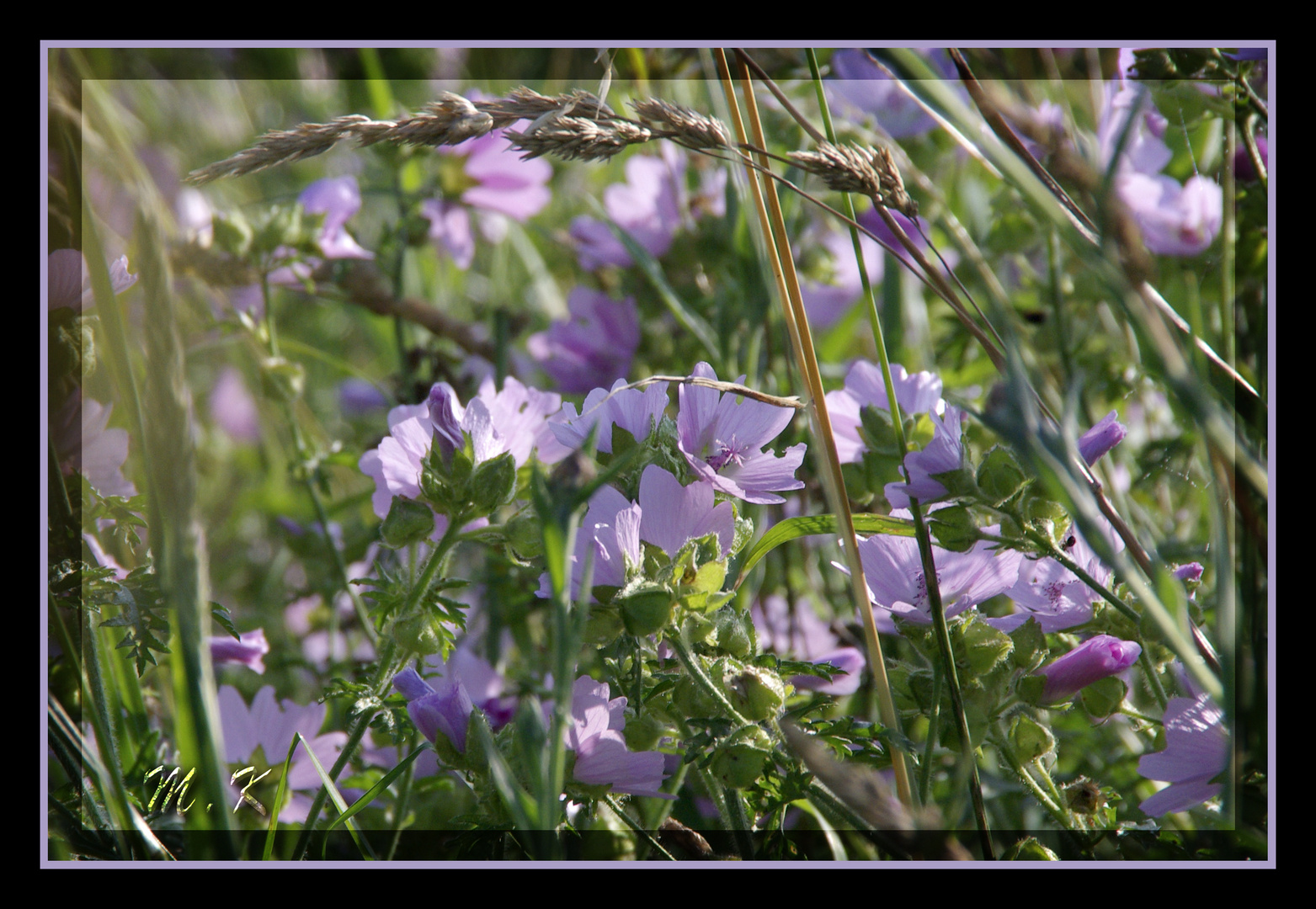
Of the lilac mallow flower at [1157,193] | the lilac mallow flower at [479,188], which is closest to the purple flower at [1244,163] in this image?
the lilac mallow flower at [1157,193]

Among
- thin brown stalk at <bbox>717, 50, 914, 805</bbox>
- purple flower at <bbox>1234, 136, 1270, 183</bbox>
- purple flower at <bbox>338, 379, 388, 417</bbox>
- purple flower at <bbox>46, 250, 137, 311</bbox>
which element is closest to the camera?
thin brown stalk at <bbox>717, 50, 914, 805</bbox>

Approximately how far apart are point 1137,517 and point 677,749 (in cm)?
61

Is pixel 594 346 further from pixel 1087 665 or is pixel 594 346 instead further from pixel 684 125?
pixel 1087 665

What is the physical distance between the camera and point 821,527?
795 millimetres

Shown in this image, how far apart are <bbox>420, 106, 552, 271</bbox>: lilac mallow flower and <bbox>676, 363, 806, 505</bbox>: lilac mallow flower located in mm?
821

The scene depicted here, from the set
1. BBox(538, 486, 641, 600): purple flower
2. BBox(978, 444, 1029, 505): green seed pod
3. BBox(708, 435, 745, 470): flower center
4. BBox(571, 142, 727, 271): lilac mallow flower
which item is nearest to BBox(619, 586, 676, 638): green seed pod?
BBox(538, 486, 641, 600): purple flower

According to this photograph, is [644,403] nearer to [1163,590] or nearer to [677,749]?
[677,749]

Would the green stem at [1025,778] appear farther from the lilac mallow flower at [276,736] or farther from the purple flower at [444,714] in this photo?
the lilac mallow flower at [276,736]

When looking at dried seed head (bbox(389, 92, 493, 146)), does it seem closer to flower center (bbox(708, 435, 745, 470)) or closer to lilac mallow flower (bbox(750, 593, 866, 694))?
flower center (bbox(708, 435, 745, 470))

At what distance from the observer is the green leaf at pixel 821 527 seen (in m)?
0.78

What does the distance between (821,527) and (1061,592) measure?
22 centimetres

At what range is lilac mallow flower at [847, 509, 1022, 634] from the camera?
2.55ft

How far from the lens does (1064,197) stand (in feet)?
2.90

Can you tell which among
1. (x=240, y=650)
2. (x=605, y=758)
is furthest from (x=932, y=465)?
(x=240, y=650)
